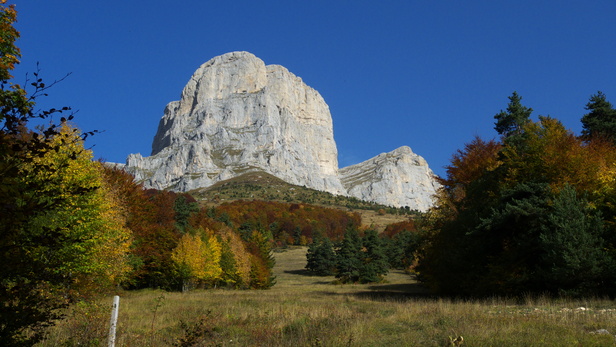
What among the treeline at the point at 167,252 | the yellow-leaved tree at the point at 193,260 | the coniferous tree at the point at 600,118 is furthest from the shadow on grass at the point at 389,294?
the coniferous tree at the point at 600,118

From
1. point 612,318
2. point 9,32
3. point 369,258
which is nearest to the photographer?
point 9,32

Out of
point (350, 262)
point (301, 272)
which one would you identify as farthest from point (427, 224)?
point (301, 272)

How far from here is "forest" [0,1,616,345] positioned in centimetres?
550

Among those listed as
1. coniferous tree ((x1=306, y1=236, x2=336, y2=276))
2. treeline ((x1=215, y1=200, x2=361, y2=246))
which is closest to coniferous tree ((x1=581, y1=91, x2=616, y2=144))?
coniferous tree ((x1=306, y1=236, x2=336, y2=276))

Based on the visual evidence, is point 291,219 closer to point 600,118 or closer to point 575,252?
point 600,118

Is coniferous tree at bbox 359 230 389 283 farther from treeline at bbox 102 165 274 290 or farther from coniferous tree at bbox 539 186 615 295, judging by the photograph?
coniferous tree at bbox 539 186 615 295

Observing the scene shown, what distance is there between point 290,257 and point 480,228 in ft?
302

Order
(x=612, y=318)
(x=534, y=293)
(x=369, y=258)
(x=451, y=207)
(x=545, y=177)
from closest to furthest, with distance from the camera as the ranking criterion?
(x=612, y=318) → (x=534, y=293) → (x=545, y=177) → (x=451, y=207) → (x=369, y=258)

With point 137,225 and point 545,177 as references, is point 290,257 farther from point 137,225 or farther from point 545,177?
point 545,177

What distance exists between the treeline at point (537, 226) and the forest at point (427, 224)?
69 millimetres

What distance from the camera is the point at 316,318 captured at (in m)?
14.5

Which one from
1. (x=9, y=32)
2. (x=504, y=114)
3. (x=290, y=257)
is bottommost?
(x=290, y=257)

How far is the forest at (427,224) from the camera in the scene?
18.0ft

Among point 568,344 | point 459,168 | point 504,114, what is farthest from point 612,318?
point 504,114
